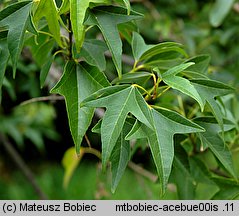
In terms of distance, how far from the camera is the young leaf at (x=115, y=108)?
878mm

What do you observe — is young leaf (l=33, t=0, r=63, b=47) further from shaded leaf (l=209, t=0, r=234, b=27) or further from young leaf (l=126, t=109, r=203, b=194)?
shaded leaf (l=209, t=0, r=234, b=27)

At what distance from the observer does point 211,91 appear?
105 cm

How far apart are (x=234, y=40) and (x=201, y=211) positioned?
1529 millimetres

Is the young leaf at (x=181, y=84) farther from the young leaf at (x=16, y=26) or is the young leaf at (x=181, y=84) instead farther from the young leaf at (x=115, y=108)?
the young leaf at (x=16, y=26)

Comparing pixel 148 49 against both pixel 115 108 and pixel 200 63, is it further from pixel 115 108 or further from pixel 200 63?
pixel 115 108

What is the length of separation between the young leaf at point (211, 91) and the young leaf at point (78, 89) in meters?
0.20

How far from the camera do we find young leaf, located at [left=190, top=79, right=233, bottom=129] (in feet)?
3.36

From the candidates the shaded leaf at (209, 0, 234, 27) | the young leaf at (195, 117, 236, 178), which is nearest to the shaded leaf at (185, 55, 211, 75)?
the young leaf at (195, 117, 236, 178)

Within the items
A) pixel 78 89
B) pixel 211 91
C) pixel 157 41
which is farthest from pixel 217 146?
pixel 157 41

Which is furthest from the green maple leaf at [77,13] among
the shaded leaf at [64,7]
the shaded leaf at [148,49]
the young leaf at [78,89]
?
the shaded leaf at [148,49]

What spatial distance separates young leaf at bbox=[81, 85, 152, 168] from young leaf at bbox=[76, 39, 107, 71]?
0.17m

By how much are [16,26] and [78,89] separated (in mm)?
169

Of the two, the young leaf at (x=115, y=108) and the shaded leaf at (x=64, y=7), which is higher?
the shaded leaf at (x=64, y=7)

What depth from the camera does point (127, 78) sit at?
1058 millimetres
